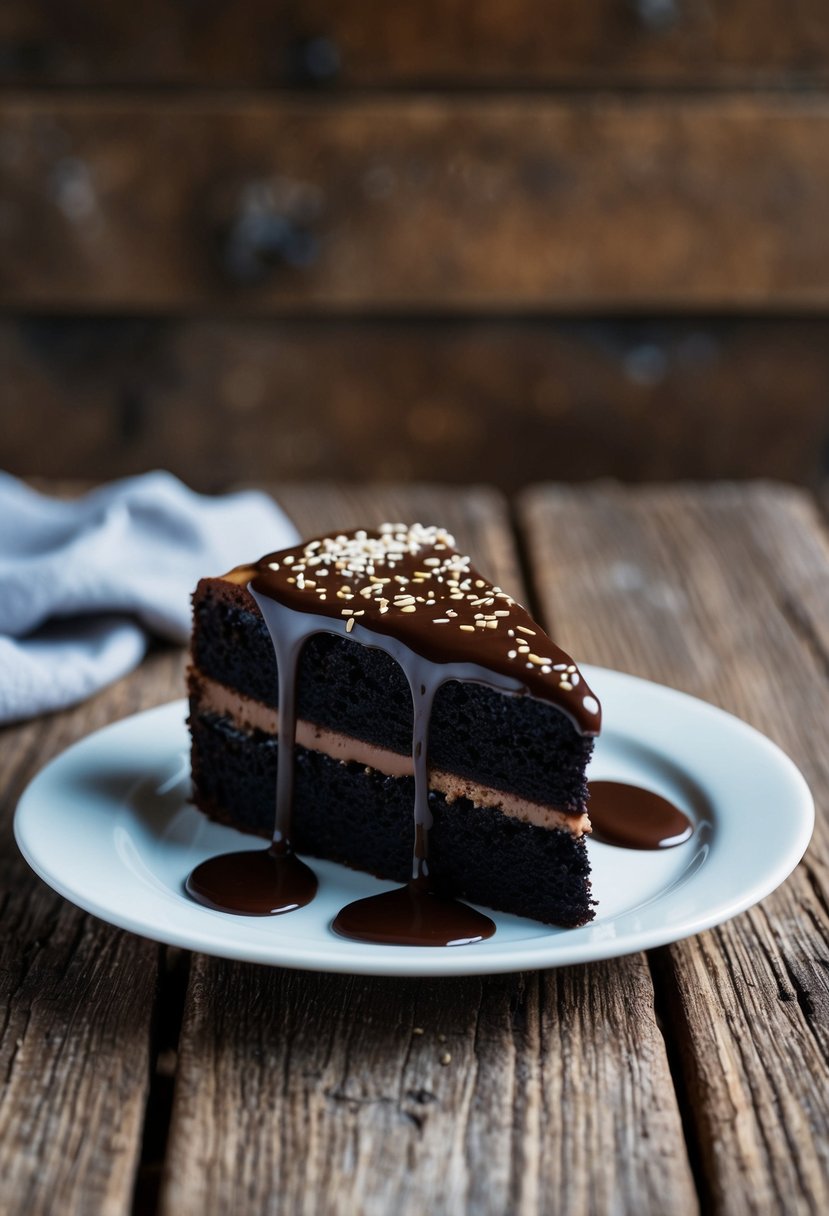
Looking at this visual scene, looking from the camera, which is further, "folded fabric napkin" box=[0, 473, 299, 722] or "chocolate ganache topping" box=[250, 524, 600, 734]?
"folded fabric napkin" box=[0, 473, 299, 722]

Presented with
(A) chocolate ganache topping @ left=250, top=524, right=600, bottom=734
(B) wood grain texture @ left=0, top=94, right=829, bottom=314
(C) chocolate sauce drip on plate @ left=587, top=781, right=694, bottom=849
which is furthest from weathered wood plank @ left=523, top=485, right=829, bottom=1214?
(B) wood grain texture @ left=0, top=94, right=829, bottom=314

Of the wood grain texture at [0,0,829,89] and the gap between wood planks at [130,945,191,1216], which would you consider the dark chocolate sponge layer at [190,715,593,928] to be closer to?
the gap between wood planks at [130,945,191,1216]

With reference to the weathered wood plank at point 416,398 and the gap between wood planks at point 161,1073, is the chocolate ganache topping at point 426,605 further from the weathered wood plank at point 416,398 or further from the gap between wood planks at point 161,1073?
the weathered wood plank at point 416,398

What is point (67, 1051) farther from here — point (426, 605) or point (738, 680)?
point (738, 680)

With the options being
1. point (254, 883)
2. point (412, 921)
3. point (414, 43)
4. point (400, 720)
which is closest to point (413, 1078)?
point (412, 921)

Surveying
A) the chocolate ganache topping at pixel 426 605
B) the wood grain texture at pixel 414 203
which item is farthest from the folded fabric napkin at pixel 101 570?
the wood grain texture at pixel 414 203

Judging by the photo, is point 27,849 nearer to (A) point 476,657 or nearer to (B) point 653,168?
(A) point 476,657
